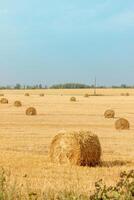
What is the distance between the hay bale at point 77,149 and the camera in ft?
53.0

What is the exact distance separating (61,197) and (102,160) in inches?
394

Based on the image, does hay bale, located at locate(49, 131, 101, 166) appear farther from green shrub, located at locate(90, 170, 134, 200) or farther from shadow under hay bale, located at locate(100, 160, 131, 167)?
green shrub, located at locate(90, 170, 134, 200)

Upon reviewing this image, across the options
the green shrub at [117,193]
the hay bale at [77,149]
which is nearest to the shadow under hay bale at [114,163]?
the hay bale at [77,149]

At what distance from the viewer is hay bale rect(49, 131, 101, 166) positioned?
16156 mm

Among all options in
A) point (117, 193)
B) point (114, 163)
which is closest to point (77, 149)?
point (114, 163)

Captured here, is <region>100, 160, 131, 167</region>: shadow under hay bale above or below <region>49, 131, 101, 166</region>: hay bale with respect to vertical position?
below

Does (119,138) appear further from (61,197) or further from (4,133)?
(61,197)

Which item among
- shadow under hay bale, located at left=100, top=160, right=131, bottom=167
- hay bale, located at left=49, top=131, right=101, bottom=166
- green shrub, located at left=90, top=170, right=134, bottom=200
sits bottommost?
shadow under hay bale, located at left=100, top=160, right=131, bottom=167

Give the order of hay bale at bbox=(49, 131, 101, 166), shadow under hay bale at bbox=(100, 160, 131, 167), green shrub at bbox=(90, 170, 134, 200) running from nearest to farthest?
green shrub at bbox=(90, 170, 134, 200)
hay bale at bbox=(49, 131, 101, 166)
shadow under hay bale at bbox=(100, 160, 131, 167)

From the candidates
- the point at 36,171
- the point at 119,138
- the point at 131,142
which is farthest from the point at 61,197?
the point at 119,138

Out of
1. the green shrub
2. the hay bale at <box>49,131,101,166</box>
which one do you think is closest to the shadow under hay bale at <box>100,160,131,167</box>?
the hay bale at <box>49,131,101,166</box>

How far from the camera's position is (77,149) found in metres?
16.1

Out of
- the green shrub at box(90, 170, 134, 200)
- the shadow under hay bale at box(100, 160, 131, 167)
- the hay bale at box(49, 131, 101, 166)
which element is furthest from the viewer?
the shadow under hay bale at box(100, 160, 131, 167)

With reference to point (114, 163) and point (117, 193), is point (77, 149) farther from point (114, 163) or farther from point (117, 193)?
point (117, 193)
